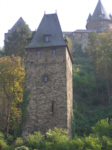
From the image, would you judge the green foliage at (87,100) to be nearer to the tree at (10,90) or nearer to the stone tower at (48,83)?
the stone tower at (48,83)

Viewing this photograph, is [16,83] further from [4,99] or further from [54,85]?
[54,85]

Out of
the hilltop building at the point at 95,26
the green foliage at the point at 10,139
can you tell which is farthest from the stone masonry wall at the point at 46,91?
the hilltop building at the point at 95,26

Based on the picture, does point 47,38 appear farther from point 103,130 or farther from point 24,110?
point 103,130

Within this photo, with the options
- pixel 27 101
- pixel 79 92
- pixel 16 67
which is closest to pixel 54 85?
pixel 27 101

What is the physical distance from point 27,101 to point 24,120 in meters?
1.78

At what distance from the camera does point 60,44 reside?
23.9 metres

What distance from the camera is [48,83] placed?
74.6 ft

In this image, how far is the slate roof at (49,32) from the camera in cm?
2432

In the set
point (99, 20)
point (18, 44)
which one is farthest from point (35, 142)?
point (99, 20)

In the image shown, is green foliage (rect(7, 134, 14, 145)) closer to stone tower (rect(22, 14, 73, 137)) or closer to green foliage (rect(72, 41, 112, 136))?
stone tower (rect(22, 14, 73, 137))

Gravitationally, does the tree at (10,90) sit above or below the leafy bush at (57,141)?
above

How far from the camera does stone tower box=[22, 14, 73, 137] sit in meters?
21.5

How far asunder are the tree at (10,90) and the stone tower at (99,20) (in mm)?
41026

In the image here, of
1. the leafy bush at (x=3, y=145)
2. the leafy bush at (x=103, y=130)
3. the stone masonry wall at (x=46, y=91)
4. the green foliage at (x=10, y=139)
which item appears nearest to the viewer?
the leafy bush at (x=3, y=145)
